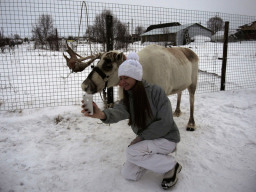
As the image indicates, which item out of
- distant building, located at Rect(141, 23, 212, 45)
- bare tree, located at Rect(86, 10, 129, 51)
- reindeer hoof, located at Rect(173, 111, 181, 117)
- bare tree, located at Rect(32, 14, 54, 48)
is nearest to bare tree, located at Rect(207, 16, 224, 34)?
distant building, located at Rect(141, 23, 212, 45)

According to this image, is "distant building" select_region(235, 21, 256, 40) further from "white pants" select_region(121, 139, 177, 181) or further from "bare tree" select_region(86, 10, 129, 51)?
"white pants" select_region(121, 139, 177, 181)

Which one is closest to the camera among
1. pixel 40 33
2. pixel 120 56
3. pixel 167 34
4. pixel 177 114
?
pixel 120 56

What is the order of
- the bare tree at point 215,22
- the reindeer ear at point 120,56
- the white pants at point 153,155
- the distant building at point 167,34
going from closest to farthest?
the white pants at point 153,155 → the reindeer ear at point 120,56 → the bare tree at point 215,22 → the distant building at point 167,34

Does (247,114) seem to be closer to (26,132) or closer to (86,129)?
(86,129)

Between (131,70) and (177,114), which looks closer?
(131,70)

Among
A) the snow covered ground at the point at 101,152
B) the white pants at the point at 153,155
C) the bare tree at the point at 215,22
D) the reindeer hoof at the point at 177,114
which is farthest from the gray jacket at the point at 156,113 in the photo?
the bare tree at the point at 215,22

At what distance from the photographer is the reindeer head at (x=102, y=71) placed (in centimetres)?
309

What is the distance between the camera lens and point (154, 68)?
11.1ft

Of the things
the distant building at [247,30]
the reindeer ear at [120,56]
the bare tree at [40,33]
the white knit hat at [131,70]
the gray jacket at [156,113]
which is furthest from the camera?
the distant building at [247,30]

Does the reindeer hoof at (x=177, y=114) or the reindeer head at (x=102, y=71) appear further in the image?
the reindeer hoof at (x=177, y=114)

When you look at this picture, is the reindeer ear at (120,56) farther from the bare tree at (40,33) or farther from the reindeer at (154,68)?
the bare tree at (40,33)

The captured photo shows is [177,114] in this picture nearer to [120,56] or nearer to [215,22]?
[120,56]

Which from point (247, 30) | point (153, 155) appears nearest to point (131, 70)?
point (153, 155)

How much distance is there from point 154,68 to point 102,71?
0.88m
